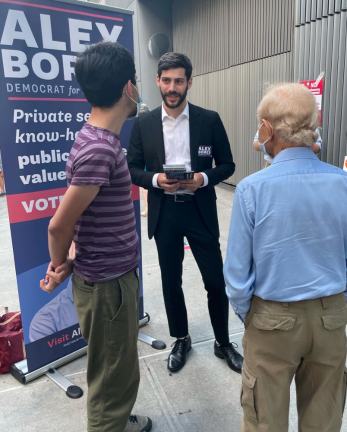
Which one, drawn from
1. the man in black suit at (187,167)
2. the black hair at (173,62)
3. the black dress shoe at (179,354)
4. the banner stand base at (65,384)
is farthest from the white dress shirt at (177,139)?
the banner stand base at (65,384)

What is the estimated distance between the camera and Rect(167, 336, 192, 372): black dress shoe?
2611mm

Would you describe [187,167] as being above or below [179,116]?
below

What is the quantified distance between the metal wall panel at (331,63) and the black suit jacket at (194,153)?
10.7 ft

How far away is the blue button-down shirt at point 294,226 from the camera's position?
4.26 feet

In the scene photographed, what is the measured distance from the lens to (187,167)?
8.29ft

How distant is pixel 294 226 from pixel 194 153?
1.30m

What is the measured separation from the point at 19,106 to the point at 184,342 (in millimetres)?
1966

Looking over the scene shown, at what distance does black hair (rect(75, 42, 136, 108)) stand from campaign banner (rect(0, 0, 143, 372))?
0.90 meters

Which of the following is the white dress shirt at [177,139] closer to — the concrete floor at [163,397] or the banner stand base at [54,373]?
the concrete floor at [163,397]

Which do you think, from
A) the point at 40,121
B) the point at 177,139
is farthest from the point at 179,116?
the point at 40,121

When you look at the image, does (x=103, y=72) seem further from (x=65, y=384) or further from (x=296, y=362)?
(x=65, y=384)

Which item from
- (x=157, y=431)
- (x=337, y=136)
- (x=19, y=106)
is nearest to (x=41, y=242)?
(x=19, y=106)

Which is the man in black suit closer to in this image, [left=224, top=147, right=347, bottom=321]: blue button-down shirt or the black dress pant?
the black dress pant

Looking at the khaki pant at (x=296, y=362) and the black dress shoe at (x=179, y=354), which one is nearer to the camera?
the khaki pant at (x=296, y=362)
